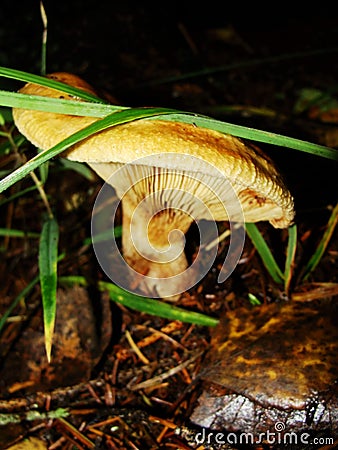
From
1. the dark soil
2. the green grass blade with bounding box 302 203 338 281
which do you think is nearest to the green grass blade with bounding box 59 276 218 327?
the dark soil

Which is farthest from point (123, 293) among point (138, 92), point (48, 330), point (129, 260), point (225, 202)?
point (138, 92)

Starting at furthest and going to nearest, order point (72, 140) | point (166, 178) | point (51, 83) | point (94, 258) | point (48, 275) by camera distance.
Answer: point (94, 258)
point (48, 275)
point (166, 178)
point (51, 83)
point (72, 140)

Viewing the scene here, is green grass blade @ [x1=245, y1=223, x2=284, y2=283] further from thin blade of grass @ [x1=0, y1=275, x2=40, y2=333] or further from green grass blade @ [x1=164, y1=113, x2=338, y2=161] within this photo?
thin blade of grass @ [x1=0, y1=275, x2=40, y2=333]

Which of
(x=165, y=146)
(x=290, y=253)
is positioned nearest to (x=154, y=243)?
(x=290, y=253)

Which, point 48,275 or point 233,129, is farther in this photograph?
point 48,275

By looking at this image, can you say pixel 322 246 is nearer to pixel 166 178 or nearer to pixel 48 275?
pixel 166 178

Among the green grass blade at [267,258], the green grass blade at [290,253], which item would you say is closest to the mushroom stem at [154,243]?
the green grass blade at [267,258]

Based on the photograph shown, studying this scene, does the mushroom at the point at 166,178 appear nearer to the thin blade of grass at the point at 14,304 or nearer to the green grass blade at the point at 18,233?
the thin blade of grass at the point at 14,304
